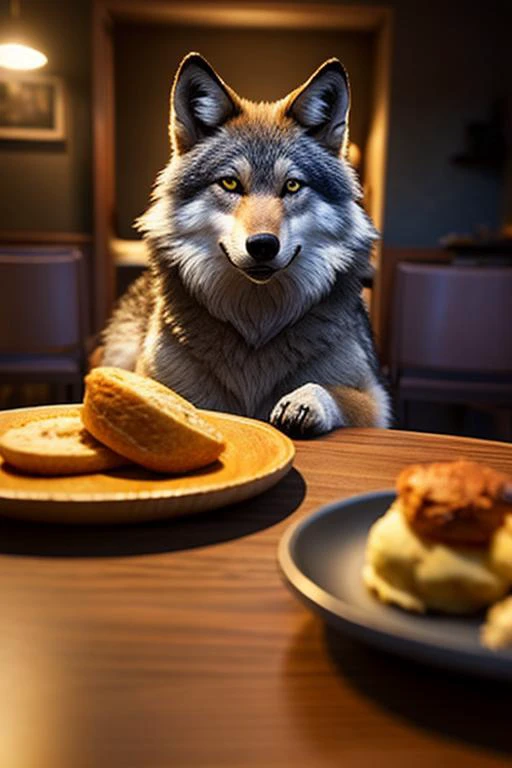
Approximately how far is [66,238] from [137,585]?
4844mm

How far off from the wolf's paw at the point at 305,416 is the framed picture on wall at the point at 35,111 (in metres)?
4.53

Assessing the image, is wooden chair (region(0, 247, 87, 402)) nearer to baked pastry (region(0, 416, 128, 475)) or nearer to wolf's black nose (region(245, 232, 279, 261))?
wolf's black nose (region(245, 232, 279, 261))

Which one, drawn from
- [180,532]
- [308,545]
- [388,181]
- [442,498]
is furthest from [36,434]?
[388,181]

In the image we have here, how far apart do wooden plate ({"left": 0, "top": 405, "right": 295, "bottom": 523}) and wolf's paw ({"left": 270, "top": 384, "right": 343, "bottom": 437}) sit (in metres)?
0.24

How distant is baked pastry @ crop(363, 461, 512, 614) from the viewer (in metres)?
0.43

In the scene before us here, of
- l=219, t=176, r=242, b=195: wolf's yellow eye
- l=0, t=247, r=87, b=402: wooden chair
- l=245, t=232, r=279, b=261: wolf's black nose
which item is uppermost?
l=219, t=176, r=242, b=195: wolf's yellow eye

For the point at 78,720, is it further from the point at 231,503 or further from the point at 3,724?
the point at 231,503

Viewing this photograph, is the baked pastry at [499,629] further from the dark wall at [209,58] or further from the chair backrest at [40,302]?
the dark wall at [209,58]

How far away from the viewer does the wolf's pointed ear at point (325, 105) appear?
1352 millimetres

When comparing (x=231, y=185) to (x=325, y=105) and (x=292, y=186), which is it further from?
(x=325, y=105)

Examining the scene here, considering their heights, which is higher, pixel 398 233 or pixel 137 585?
pixel 398 233

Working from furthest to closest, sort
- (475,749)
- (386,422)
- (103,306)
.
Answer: (103,306) → (386,422) → (475,749)

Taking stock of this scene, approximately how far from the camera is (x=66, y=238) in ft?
16.6

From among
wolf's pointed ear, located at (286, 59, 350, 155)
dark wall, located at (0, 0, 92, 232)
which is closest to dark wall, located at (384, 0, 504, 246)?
dark wall, located at (0, 0, 92, 232)
